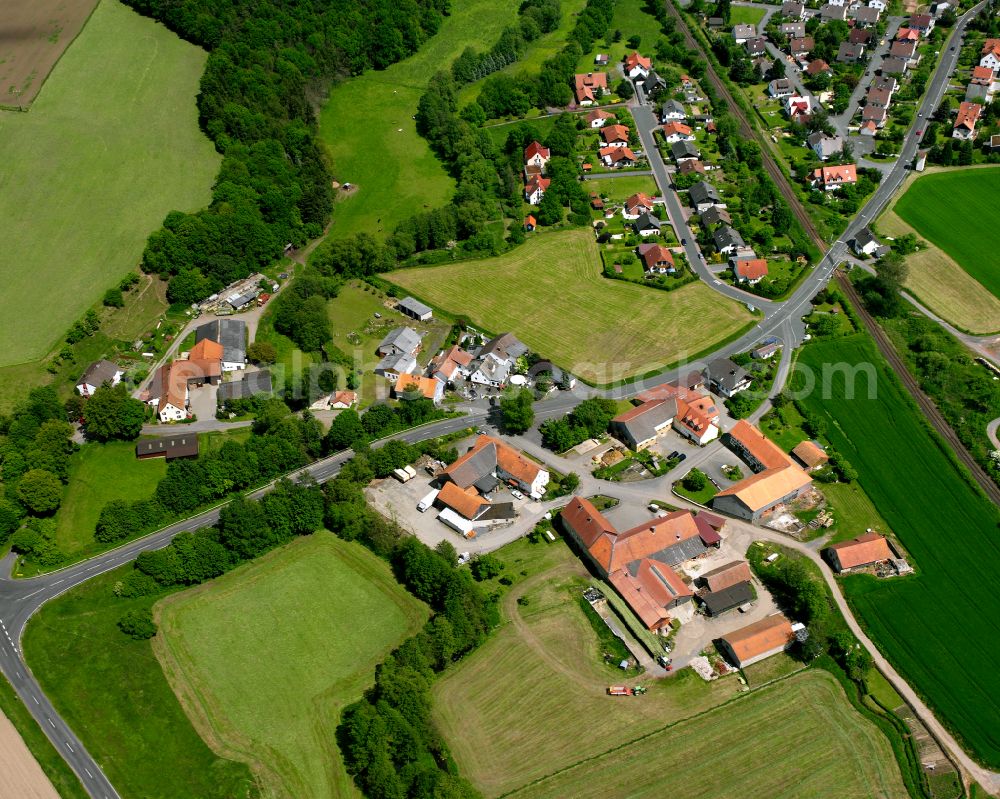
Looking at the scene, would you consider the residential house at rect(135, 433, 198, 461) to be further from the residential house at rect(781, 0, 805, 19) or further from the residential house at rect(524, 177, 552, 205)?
the residential house at rect(781, 0, 805, 19)

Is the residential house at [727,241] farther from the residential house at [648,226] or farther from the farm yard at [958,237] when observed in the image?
Answer: the farm yard at [958,237]

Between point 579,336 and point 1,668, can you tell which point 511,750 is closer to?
point 1,668

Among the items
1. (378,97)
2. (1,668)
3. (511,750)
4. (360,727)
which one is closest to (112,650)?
(1,668)

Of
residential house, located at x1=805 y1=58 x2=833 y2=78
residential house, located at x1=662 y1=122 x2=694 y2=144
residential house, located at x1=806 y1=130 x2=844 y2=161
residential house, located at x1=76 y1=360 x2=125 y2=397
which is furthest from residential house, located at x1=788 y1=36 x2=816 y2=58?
residential house, located at x1=76 y1=360 x2=125 y2=397

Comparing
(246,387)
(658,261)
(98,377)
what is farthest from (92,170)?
(658,261)

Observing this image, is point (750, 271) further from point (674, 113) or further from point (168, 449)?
point (168, 449)

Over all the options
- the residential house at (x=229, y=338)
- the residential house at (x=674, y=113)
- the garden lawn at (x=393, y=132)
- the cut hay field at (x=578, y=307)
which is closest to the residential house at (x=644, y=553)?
the cut hay field at (x=578, y=307)
